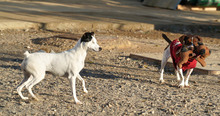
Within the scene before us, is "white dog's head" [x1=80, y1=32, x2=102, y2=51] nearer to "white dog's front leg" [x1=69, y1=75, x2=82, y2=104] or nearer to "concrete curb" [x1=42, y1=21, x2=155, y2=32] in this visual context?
"white dog's front leg" [x1=69, y1=75, x2=82, y2=104]

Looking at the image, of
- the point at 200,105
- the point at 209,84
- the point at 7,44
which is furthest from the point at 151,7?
the point at 200,105

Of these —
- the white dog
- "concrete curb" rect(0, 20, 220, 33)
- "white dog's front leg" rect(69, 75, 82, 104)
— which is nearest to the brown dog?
the white dog

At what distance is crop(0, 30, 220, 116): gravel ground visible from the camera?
5668 mm

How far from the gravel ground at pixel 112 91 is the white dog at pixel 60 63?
1.13ft

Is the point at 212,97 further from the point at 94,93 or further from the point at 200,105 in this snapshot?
the point at 94,93

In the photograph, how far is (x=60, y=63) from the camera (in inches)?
226

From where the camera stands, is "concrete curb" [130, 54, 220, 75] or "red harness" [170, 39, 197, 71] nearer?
"red harness" [170, 39, 197, 71]

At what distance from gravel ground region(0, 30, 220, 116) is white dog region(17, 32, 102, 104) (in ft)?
1.13

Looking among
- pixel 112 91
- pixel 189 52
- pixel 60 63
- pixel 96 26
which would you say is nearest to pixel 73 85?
pixel 60 63

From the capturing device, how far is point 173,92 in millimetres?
6855

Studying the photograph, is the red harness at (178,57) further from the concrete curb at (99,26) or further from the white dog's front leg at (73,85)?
the concrete curb at (99,26)

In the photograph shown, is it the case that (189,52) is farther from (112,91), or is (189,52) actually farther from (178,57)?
(112,91)

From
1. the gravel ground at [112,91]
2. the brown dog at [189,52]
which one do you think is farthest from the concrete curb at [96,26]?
the brown dog at [189,52]

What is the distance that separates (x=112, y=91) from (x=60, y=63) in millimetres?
1387
